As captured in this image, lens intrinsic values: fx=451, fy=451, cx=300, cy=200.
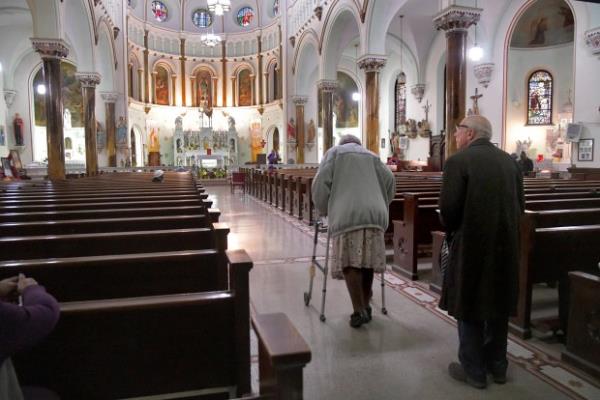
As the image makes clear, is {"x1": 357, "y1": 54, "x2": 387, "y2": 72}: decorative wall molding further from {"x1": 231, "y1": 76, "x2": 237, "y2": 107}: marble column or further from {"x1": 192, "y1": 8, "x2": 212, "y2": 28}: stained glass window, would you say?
{"x1": 192, "y1": 8, "x2": 212, "y2": 28}: stained glass window

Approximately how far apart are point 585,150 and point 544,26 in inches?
249

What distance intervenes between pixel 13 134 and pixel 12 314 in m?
25.8

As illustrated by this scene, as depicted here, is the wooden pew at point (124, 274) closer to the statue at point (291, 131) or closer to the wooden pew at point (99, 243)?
the wooden pew at point (99, 243)

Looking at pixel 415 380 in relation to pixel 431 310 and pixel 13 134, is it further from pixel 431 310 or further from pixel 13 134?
pixel 13 134

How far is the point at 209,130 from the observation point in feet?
99.6

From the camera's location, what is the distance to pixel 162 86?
30.2m

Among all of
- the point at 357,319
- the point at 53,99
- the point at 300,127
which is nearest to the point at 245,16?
the point at 300,127

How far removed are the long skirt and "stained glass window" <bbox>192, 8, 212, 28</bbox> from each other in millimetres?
31048

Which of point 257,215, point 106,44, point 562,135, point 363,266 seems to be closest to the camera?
point 363,266

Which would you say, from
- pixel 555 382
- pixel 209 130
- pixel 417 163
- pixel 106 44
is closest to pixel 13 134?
pixel 106 44

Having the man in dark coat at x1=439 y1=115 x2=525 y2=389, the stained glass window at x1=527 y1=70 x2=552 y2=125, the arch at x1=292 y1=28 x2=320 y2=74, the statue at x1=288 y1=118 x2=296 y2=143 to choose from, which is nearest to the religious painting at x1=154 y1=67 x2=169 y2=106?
the statue at x1=288 y1=118 x2=296 y2=143

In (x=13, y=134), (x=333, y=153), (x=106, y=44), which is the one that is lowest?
(x=333, y=153)

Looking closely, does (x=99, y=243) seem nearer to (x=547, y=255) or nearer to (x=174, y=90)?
(x=547, y=255)

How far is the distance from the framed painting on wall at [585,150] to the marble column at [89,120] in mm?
16377
